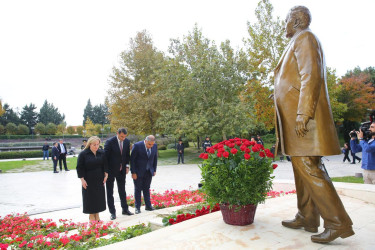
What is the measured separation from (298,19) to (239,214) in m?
2.56

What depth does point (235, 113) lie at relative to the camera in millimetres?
19844

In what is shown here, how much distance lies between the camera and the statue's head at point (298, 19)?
3270 millimetres

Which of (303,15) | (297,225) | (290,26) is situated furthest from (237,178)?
(303,15)

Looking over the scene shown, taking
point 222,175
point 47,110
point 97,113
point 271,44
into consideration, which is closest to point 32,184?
point 222,175

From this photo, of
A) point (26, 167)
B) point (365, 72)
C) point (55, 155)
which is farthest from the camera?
point (365, 72)

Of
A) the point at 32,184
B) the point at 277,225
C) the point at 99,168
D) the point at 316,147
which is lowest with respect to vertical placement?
the point at 32,184

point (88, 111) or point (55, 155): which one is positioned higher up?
point (88, 111)

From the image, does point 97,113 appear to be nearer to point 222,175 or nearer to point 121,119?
point 121,119

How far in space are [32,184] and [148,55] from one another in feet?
58.4

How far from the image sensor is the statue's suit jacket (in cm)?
289

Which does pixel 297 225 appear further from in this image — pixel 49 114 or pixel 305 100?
pixel 49 114

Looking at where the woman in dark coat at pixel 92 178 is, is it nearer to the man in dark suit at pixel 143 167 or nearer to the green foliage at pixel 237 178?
the man in dark suit at pixel 143 167

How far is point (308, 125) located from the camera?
298cm

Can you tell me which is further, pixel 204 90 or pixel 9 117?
pixel 9 117
